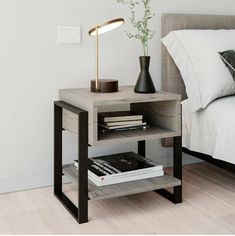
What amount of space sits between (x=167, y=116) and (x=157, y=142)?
582mm

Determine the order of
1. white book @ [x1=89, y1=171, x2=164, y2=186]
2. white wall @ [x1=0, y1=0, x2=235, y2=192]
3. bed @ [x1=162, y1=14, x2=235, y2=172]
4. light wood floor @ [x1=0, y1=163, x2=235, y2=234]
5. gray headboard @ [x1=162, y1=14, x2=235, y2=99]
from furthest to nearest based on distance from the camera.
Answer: gray headboard @ [x1=162, y1=14, x2=235, y2=99]
white wall @ [x1=0, y1=0, x2=235, y2=192]
bed @ [x1=162, y1=14, x2=235, y2=172]
white book @ [x1=89, y1=171, x2=164, y2=186]
light wood floor @ [x1=0, y1=163, x2=235, y2=234]

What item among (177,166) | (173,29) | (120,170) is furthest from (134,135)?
(173,29)

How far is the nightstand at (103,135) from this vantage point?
183 cm

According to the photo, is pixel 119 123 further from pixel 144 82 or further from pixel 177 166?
pixel 177 166

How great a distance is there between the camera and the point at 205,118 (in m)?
2.22

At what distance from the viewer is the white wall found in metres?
2.18

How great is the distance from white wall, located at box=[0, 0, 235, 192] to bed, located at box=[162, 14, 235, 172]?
0.28 meters

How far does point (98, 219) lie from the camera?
1.91 meters

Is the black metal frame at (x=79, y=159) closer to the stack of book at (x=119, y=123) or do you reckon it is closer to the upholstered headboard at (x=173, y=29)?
the stack of book at (x=119, y=123)

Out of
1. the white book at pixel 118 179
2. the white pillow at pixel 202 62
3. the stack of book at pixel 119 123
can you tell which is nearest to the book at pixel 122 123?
the stack of book at pixel 119 123

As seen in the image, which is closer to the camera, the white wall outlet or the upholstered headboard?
the white wall outlet

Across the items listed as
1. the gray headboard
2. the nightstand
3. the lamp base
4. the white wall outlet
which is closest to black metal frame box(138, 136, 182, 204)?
the nightstand

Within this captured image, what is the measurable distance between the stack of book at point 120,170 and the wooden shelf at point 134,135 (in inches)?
7.6

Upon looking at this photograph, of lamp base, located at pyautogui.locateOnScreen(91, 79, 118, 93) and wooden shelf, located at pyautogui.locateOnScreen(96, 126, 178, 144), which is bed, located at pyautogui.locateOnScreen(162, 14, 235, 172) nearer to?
wooden shelf, located at pyautogui.locateOnScreen(96, 126, 178, 144)
